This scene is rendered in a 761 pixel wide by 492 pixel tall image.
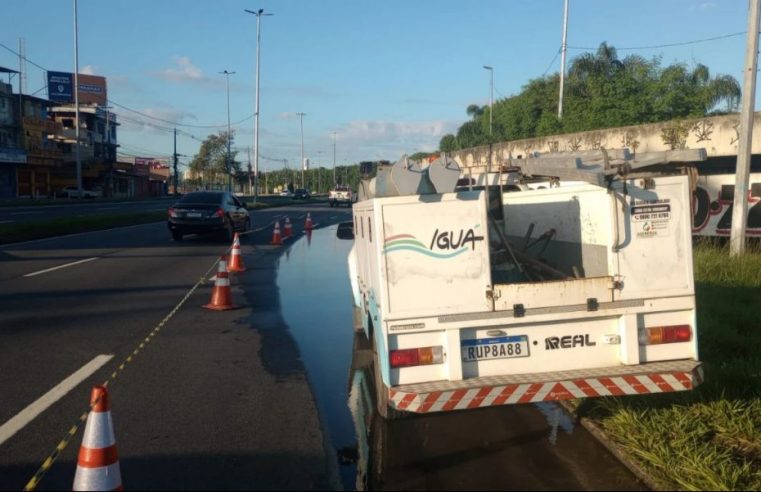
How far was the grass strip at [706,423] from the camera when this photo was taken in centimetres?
433

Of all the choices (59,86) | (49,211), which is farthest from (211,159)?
(49,211)

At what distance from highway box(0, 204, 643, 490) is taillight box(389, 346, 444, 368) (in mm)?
674

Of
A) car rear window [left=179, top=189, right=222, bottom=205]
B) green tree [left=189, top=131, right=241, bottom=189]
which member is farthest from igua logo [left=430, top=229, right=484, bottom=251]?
green tree [left=189, top=131, right=241, bottom=189]

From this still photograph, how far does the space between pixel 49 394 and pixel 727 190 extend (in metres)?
15.2

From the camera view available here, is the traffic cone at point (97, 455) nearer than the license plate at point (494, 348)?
Yes

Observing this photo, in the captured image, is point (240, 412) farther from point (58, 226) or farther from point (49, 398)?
point (58, 226)

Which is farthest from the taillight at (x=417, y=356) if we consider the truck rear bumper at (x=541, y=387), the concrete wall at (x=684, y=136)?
the concrete wall at (x=684, y=136)

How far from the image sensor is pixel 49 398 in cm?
610

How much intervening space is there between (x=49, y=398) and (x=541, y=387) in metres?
4.16

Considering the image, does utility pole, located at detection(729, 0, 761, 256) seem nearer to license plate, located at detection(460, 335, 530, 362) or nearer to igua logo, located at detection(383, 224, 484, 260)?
license plate, located at detection(460, 335, 530, 362)

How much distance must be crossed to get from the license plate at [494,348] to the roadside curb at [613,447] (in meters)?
0.85

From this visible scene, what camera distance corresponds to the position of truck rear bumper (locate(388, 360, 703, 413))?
4711 mm

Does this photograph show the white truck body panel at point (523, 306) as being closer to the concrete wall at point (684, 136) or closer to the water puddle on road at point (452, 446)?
the water puddle on road at point (452, 446)

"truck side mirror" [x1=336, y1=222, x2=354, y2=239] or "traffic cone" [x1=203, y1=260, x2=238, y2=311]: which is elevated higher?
"truck side mirror" [x1=336, y1=222, x2=354, y2=239]
